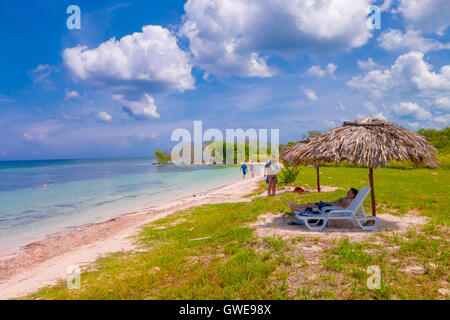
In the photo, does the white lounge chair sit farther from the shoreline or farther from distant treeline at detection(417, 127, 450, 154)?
distant treeline at detection(417, 127, 450, 154)

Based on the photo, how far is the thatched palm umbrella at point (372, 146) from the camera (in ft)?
22.2

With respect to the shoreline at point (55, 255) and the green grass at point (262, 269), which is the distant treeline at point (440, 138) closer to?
the green grass at point (262, 269)

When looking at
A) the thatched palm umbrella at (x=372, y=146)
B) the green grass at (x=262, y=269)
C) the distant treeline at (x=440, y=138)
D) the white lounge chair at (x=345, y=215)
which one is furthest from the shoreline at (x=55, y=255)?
the distant treeline at (x=440, y=138)

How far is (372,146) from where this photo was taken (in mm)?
6848

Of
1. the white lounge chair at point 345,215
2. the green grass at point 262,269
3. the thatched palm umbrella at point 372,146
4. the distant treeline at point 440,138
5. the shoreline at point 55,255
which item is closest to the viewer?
the green grass at point 262,269

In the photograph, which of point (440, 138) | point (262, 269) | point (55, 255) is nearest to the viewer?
point (262, 269)

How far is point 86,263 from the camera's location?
6758 millimetres

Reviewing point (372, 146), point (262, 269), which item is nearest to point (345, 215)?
point (372, 146)

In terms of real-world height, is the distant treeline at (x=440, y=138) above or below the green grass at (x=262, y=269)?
above

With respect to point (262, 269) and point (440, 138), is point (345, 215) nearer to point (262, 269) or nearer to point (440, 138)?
point (262, 269)

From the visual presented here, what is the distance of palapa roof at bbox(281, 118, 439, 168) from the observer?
6.77m

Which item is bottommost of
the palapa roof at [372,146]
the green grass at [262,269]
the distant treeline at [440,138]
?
the green grass at [262,269]
